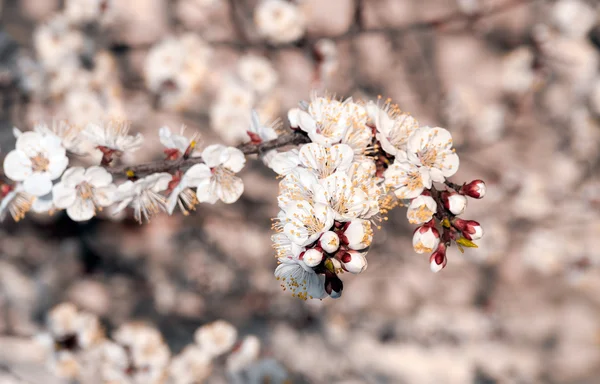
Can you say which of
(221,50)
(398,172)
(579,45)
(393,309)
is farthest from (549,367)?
(221,50)

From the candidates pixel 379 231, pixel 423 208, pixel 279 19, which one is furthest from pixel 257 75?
pixel 423 208

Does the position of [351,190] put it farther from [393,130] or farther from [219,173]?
[219,173]

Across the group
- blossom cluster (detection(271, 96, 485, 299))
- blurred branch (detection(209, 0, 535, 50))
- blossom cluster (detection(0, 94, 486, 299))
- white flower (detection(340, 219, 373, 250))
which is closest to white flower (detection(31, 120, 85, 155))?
blossom cluster (detection(0, 94, 486, 299))

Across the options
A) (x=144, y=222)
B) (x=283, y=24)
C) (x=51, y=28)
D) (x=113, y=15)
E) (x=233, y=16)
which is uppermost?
(x=233, y=16)

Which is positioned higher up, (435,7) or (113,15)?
(435,7)

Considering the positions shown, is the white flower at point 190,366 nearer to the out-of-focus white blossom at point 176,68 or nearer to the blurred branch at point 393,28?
the out-of-focus white blossom at point 176,68

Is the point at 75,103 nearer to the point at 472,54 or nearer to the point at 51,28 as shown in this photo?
the point at 51,28

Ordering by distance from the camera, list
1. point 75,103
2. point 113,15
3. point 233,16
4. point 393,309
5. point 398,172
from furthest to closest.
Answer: point 393,309, point 233,16, point 113,15, point 75,103, point 398,172
